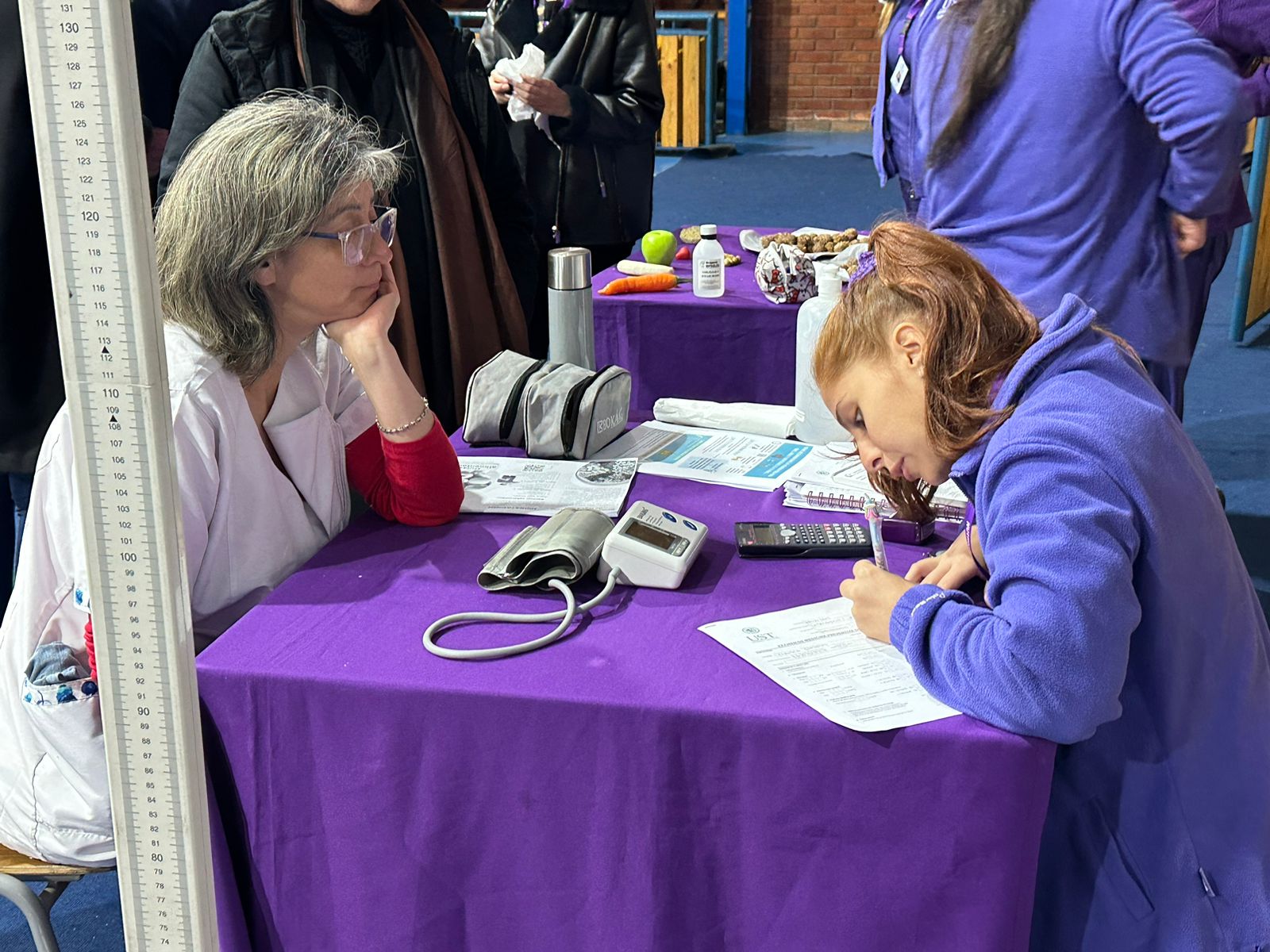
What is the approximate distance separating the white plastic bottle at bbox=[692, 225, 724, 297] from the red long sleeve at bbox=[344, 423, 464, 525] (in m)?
1.17

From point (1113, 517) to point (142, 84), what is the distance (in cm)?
226

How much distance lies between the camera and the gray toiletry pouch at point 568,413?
76.2 inches

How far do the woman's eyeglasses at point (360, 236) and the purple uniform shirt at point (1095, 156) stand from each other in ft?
A: 3.31

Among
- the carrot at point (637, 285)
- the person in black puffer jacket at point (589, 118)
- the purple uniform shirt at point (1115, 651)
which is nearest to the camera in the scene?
the purple uniform shirt at point (1115, 651)

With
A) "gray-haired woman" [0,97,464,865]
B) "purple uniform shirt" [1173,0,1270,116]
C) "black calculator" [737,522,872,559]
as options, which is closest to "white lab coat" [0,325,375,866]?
"gray-haired woman" [0,97,464,865]

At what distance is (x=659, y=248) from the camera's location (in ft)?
10.2

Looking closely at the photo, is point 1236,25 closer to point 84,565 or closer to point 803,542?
point 803,542

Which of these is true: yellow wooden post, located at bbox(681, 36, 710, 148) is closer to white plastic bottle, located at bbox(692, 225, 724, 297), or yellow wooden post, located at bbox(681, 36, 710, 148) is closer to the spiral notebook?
white plastic bottle, located at bbox(692, 225, 724, 297)

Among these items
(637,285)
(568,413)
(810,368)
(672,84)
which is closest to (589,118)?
(637,285)

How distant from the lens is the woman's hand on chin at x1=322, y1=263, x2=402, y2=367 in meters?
1.72

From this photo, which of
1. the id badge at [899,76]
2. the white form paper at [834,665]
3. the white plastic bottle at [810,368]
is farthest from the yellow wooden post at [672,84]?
the white form paper at [834,665]

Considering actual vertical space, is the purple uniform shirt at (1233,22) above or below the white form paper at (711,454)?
above

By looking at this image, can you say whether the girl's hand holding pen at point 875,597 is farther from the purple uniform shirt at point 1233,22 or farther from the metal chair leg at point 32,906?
the purple uniform shirt at point 1233,22

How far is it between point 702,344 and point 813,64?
8.70m
